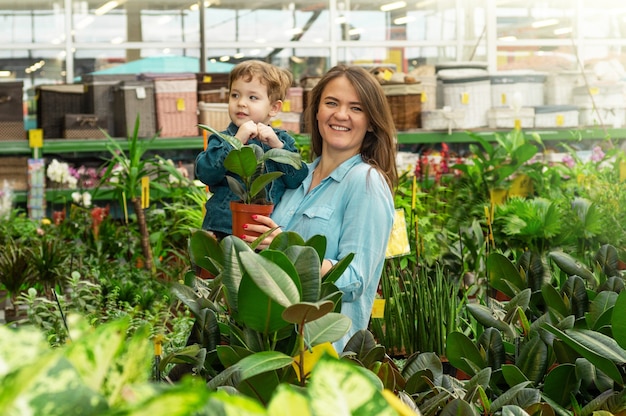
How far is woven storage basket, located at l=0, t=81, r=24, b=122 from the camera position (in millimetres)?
6984

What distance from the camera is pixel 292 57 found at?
885cm

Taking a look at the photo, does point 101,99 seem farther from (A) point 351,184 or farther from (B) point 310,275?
(B) point 310,275

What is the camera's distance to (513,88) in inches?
324

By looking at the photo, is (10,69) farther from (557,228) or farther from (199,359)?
(199,359)

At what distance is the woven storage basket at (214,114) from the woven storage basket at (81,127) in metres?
0.77

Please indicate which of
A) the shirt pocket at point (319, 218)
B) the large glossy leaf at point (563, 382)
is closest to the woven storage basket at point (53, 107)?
the shirt pocket at point (319, 218)

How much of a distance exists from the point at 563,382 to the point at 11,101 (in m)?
6.38

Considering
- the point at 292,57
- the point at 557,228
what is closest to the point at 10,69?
the point at 292,57

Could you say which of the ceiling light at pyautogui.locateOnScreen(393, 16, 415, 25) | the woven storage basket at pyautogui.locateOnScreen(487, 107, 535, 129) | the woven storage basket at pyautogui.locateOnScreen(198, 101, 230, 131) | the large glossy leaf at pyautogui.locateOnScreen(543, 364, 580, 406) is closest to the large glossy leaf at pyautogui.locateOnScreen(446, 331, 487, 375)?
the large glossy leaf at pyautogui.locateOnScreen(543, 364, 580, 406)

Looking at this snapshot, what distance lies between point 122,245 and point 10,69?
3.68 m

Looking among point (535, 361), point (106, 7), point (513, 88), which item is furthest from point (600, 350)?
point (106, 7)

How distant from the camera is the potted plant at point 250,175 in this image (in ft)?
5.96

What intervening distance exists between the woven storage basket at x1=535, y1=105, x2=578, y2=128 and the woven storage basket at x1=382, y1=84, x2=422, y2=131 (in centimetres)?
115

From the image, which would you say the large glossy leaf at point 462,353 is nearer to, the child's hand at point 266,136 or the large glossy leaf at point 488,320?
the large glossy leaf at point 488,320
